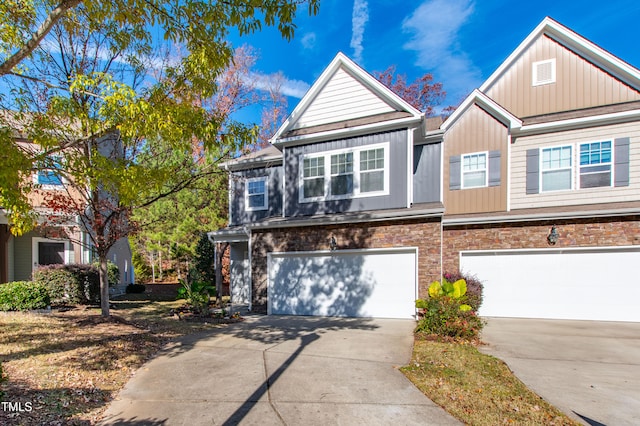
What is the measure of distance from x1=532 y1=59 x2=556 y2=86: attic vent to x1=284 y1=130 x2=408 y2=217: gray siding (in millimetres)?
5547

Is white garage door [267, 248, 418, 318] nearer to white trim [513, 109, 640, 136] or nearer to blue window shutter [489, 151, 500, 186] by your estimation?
blue window shutter [489, 151, 500, 186]

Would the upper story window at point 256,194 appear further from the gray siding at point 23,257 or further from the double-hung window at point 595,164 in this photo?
the double-hung window at point 595,164

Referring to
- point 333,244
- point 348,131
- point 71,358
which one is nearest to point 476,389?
point 333,244

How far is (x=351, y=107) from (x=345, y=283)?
5931 millimetres

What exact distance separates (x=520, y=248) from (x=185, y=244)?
637 inches

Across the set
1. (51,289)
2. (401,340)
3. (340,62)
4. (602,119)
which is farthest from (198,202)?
(602,119)

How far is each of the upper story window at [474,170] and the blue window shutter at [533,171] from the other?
52.2 inches

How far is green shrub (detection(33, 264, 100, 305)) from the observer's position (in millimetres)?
11117

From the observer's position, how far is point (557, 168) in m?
10.9

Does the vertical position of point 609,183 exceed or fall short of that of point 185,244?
it exceeds it

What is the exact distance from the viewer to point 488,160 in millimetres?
11477

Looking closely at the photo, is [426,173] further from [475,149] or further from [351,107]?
[351,107]

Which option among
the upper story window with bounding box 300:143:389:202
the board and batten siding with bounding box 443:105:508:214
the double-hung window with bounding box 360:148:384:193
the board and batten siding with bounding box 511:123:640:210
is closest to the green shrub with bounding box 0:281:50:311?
the upper story window with bounding box 300:143:389:202

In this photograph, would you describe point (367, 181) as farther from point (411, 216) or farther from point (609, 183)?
point (609, 183)
